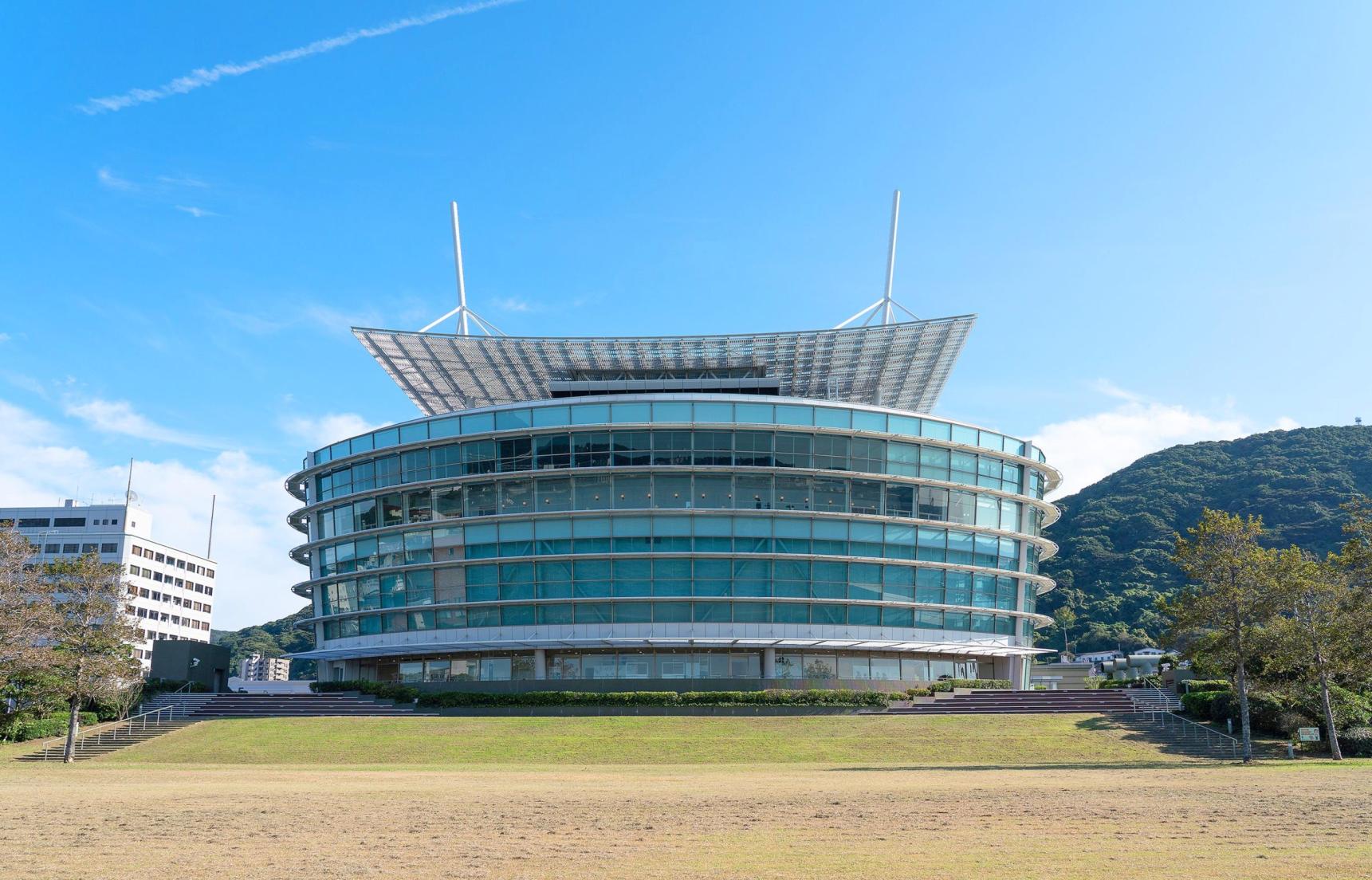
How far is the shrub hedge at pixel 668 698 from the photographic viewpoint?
60906 mm

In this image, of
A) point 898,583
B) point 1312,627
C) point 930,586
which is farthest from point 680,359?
point 1312,627

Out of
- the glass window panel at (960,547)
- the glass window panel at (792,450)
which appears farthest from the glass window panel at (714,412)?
the glass window panel at (960,547)

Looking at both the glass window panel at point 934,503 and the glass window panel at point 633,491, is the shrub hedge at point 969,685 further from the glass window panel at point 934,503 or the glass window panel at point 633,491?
the glass window panel at point 633,491

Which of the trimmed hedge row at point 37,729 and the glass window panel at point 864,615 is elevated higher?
the glass window panel at point 864,615

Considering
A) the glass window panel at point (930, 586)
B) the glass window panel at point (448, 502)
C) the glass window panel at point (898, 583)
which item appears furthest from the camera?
the glass window panel at point (448, 502)

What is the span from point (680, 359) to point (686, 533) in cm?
1511

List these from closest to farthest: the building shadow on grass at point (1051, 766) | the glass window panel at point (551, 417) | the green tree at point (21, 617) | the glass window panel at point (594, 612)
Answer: the building shadow on grass at point (1051, 766) < the green tree at point (21, 617) < the glass window panel at point (594, 612) < the glass window panel at point (551, 417)

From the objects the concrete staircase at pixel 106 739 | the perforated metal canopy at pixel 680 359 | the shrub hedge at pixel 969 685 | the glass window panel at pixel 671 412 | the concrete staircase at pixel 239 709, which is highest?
the perforated metal canopy at pixel 680 359

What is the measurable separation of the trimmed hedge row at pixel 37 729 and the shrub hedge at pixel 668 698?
59.8 feet

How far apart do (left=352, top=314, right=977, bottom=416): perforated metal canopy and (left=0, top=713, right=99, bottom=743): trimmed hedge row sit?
29716 millimetres

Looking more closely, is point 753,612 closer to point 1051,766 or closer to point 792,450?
point 792,450

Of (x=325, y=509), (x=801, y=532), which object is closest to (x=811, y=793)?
(x=801, y=532)

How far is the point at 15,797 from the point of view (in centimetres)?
2845

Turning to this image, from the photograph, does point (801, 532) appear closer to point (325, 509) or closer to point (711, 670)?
point (711, 670)
